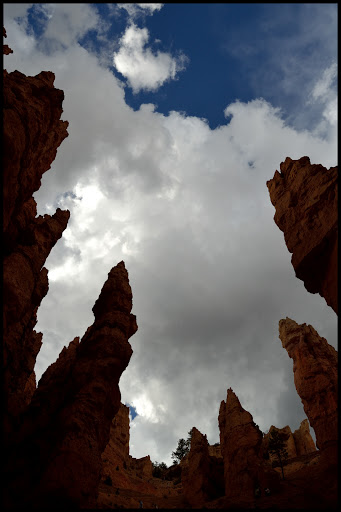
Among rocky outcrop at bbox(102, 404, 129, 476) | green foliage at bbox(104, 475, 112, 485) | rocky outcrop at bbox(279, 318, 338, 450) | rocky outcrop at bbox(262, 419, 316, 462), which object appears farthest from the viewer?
rocky outcrop at bbox(262, 419, 316, 462)

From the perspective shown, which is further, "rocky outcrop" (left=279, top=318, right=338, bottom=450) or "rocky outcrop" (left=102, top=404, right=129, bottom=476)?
"rocky outcrop" (left=102, top=404, right=129, bottom=476)

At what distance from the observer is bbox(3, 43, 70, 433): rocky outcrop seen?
67.8 feet

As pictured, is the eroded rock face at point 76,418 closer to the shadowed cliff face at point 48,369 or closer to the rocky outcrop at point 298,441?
the shadowed cliff face at point 48,369

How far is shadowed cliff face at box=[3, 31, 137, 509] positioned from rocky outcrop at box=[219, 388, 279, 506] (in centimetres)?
1583

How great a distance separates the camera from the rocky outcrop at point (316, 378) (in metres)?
40.0

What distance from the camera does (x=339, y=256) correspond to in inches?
738

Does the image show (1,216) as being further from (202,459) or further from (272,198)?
(202,459)

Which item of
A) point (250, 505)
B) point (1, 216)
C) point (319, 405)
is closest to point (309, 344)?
point (319, 405)

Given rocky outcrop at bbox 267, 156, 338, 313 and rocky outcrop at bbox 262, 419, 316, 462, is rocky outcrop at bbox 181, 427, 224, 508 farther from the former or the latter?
rocky outcrop at bbox 262, 419, 316, 462

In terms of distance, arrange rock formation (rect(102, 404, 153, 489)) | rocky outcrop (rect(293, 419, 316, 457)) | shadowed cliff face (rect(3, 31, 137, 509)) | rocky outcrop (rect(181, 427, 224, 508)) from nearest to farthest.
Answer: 1. shadowed cliff face (rect(3, 31, 137, 509))
2. rocky outcrop (rect(181, 427, 224, 508))
3. rock formation (rect(102, 404, 153, 489))
4. rocky outcrop (rect(293, 419, 316, 457))

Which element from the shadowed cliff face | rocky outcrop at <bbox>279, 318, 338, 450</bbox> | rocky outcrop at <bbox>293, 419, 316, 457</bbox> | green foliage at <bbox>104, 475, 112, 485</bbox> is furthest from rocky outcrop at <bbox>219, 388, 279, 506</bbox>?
rocky outcrop at <bbox>293, 419, 316, 457</bbox>

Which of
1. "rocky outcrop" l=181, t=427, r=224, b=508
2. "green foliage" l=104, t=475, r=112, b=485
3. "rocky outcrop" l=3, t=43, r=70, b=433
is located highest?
"rocky outcrop" l=3, t=43, r=70, b=433

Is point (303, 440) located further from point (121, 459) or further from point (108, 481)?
point (108, 481)

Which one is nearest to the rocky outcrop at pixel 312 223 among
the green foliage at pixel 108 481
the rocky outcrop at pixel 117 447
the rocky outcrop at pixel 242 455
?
the rocky outcrop at pixel 242 455
